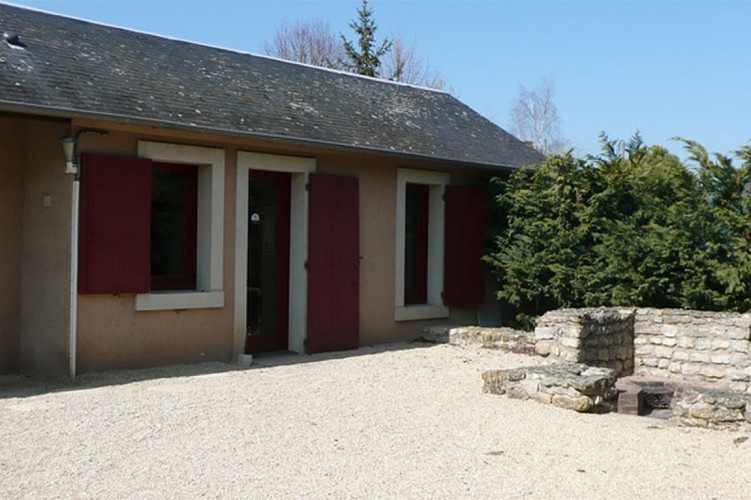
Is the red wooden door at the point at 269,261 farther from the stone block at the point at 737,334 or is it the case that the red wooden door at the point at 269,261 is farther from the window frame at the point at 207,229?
the stone block at the point at 737,334

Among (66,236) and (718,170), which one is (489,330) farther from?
(66,236)

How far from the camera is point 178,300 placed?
8969 millimetres

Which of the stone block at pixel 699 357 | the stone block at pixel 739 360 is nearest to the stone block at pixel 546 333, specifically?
the stone block at pixel 699 357

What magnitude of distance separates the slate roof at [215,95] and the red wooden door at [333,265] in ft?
2.34

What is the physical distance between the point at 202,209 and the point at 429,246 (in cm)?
393

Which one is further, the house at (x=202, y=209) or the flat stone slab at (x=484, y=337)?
the flat stone slab at (x=484, y=337)

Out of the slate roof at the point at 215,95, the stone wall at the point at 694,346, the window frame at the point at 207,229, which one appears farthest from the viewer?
the stone wall at the point at 694,346

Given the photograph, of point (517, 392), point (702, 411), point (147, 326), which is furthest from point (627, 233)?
point (147, 326)

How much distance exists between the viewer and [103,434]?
231 inches

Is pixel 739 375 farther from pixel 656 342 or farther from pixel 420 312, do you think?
pixel 420 312

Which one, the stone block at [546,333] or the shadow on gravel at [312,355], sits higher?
the stone block at [546,333]

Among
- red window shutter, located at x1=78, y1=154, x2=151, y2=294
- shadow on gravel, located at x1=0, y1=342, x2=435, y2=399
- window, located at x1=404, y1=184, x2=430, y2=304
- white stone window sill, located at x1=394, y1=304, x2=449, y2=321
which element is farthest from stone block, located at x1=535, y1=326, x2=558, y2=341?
red window shutter, located at x1=78, y1=154, x2=151, y2=294

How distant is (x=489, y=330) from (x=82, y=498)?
721 centimetres

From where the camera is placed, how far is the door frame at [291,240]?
376 inches
